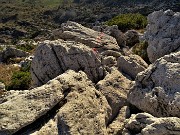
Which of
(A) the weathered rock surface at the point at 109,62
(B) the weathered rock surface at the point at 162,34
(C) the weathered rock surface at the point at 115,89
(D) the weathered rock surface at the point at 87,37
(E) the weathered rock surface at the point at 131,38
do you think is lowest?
(E) the weathered rock surface at the point at 131,38

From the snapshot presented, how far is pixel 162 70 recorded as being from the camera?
54.0 ft

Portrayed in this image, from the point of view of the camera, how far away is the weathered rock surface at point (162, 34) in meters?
21.6

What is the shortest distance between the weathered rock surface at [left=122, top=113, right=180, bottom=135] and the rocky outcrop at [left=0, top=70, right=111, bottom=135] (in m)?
1.46

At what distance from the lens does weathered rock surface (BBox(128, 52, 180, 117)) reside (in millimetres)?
14945

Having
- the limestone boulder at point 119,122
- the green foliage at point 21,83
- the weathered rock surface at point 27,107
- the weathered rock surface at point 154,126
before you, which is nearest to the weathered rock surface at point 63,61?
the limestone boulder at point 119,122

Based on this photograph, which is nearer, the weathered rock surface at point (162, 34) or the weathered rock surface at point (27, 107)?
the weathered rock surface at point (27, 107)

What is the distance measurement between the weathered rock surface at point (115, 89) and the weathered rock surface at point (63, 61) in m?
0.87

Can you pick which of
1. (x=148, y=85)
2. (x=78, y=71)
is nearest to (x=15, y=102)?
(x=78, y=71)

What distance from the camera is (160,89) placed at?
15.6 meters

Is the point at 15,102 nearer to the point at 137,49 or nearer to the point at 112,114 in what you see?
the point at 112,114

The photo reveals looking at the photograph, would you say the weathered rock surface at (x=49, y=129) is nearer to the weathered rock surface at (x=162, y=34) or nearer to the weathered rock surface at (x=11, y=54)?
the weathered rock surface at (x=162, y=34)

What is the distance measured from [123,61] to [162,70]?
4.12 meters

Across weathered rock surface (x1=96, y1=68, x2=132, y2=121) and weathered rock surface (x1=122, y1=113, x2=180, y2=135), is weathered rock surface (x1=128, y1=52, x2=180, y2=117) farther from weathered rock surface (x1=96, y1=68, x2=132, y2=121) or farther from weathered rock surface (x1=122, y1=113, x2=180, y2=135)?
weathered rock surface (x1=122, y1=113, x2=180, y2=135)

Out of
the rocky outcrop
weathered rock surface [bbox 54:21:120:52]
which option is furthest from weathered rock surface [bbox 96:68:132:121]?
weathered rock surface [bbox 54:21:120:52]
